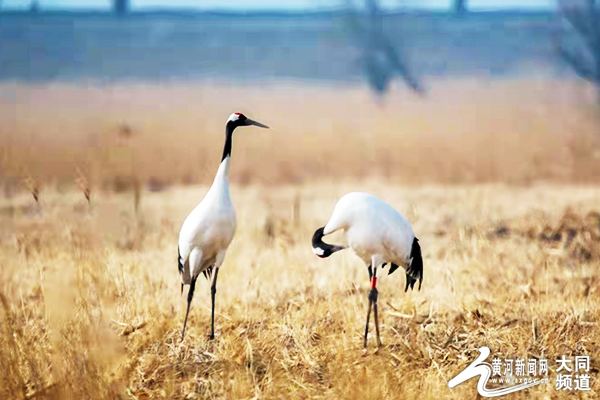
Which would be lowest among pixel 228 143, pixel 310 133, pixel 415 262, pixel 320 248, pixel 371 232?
pixel 310 133

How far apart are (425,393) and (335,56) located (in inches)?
1376

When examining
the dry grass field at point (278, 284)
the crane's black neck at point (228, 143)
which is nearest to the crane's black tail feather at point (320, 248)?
the dry grass field at point (278, 284)

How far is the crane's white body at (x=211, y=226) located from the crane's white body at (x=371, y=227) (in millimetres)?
607

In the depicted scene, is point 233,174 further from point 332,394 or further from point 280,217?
point 332,394

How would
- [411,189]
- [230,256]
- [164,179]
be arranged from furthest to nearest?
[164,179], [411,189], [230,256]

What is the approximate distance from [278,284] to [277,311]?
694mm

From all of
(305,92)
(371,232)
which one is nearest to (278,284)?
(371,232)

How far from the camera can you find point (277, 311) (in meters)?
6.68

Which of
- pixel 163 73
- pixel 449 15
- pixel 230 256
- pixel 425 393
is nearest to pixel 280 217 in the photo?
pixel 230 256

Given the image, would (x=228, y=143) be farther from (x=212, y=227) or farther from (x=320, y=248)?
(x=320, y=248)

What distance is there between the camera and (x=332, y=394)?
5082mm

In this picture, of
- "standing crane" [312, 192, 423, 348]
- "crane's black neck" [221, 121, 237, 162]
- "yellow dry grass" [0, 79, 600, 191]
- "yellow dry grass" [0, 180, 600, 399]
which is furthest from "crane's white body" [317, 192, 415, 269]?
"yellow dry grass" [0, 79, 600, 191]

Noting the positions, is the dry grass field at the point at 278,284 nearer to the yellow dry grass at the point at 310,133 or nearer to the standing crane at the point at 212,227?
the yellow dry grass at the point at 310,133

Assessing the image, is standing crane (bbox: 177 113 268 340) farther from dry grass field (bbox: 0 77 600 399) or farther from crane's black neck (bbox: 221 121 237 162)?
dry grass field (bbox: 0 77 600 399)
